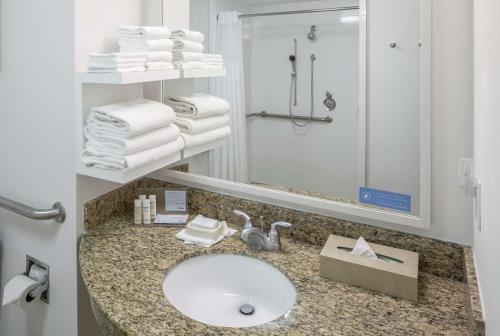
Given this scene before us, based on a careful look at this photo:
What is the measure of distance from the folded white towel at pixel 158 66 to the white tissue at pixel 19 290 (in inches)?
34.7

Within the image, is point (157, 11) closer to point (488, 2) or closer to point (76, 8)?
point (76, 8)

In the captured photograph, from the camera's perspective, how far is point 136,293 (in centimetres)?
105

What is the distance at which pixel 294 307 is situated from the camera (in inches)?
39.3

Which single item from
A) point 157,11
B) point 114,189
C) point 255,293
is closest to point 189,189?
point 114,189

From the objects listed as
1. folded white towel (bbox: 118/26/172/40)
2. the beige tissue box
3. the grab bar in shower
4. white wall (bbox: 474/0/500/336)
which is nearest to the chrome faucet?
the beige tissue box

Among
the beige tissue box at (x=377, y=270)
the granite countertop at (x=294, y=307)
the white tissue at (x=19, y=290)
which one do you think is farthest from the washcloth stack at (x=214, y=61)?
the white tissue at (x=19, y=290)

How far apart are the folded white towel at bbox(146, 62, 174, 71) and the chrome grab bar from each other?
57 cm

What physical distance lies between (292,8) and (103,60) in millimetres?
635

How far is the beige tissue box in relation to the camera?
103cm

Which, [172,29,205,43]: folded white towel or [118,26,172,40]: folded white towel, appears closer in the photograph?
[118,26,172,40]: folded white towel

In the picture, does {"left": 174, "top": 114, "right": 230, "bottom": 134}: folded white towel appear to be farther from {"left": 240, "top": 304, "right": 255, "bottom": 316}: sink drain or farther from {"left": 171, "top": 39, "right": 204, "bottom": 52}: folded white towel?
{"left": 240, "top": 304, "right": 255, "bottom": 316}: sink drain

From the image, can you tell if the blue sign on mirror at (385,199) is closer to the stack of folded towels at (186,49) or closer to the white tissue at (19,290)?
the stack of folded towels at (186,49)

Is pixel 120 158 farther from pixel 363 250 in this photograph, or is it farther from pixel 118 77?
pixel 363 250

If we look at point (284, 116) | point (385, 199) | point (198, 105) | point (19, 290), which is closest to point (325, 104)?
point (284, 116)
